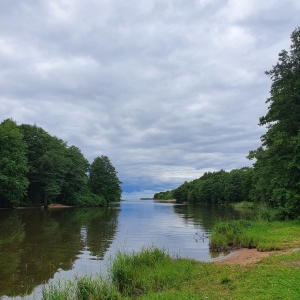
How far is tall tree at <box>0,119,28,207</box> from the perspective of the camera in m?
52.5

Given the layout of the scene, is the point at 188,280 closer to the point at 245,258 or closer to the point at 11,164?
the point at 245,258

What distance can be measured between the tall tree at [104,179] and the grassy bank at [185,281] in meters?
91.4

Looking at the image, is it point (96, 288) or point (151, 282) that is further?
point (151, 282)

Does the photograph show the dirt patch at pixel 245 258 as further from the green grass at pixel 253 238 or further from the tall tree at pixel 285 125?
the tall tree at pixel 285 125

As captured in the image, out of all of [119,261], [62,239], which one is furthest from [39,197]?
[119,261]

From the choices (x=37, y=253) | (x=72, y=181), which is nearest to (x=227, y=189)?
(x=72, y=181)

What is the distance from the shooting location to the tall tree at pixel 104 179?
102 metres

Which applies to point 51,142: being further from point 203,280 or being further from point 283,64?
point 203,280

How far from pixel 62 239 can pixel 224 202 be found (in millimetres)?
104209

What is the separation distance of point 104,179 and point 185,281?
95.0m

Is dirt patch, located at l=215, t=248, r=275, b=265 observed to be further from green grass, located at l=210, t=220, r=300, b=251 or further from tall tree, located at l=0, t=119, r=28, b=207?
tall tree, located at l=0, t=119, r=28, b=207

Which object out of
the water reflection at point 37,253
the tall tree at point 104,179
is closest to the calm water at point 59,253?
the water reflection at point 37,253

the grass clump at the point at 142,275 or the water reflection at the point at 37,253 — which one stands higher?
the grass clump at the point at 142,275

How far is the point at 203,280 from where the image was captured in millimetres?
9672
